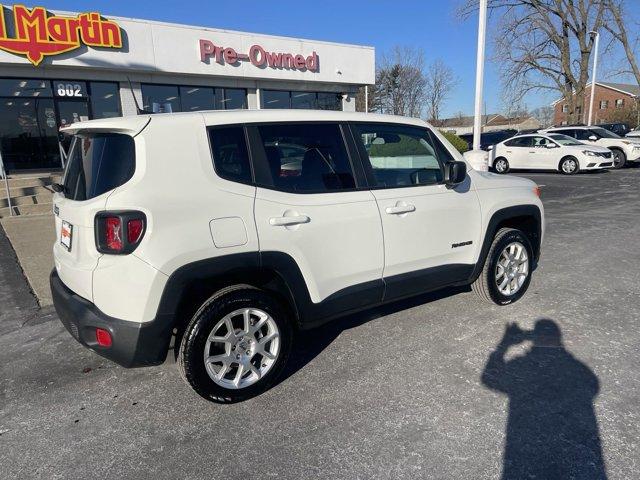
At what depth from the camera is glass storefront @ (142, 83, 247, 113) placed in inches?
614

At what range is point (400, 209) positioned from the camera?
11.4 ft

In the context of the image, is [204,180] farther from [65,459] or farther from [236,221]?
[65,459]

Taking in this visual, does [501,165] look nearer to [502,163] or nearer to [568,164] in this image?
[502,163]

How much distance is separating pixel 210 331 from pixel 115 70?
1400 cm

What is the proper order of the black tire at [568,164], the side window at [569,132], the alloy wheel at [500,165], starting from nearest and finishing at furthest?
the black tire at [568,164] → the alloy wheel at [500,165] → the side window at [569,132]

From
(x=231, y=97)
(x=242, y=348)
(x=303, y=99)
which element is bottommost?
(x=242, y=348)

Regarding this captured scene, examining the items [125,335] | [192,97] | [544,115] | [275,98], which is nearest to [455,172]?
[125,335]

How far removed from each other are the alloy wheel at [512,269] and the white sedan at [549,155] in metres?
13.8

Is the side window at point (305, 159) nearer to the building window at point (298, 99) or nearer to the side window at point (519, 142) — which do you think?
the building window at point (298, 99)

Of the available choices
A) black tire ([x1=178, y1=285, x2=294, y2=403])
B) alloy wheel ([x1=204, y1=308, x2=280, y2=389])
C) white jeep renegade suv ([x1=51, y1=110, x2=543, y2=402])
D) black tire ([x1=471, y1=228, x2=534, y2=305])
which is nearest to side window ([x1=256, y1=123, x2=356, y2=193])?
white jeep renegade suv ([x1=51, y1=110, x2=543, y2=402])

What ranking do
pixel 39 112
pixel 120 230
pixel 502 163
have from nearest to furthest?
pixel 120 230
pixel 39 112
pixel 502 163

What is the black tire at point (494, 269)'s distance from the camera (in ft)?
13.9

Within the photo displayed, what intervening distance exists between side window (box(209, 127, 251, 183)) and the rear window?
0.47 metres

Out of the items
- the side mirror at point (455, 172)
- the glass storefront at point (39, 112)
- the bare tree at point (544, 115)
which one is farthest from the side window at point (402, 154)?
the bare tree at point (544, 115)
